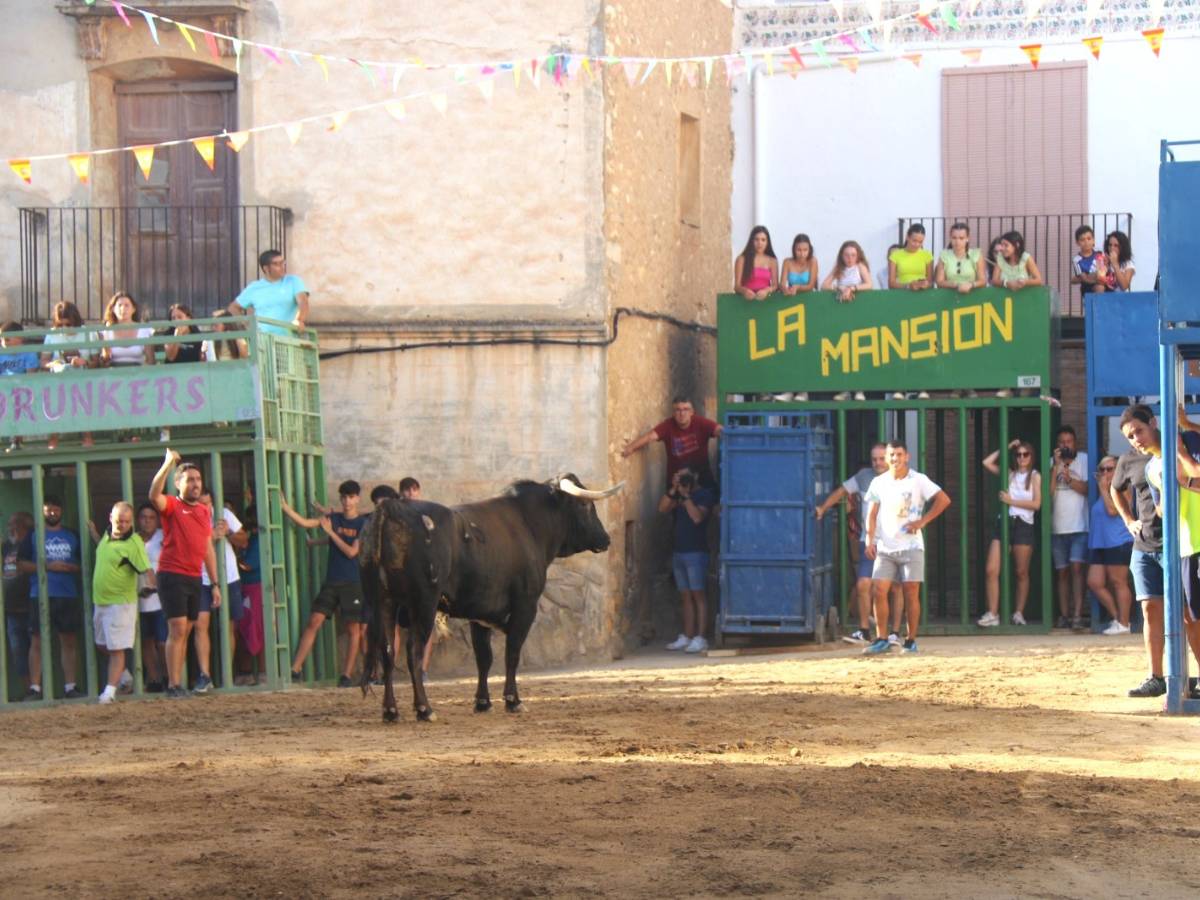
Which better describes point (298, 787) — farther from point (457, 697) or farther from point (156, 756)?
point (457, 697)

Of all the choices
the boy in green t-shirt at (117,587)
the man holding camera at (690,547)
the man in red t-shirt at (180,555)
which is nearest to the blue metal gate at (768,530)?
the man holding camera at (690,547)

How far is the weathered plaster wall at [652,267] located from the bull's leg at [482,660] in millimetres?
5369

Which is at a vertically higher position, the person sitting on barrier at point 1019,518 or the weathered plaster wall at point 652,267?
the weathered plaster wall at point 652,267

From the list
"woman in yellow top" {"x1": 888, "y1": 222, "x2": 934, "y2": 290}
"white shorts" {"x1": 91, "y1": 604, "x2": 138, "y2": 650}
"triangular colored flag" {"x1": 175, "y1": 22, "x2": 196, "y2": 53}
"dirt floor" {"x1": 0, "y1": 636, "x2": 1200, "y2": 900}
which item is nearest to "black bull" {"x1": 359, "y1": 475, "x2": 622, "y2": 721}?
"dirt floor" {"x1": 0, "y1": 636, "x2": 1200, "y2": 900}

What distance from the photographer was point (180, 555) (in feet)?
55.2

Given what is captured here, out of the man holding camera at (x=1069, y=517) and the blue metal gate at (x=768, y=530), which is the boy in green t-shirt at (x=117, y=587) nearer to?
the blue metal gate at (x=768, y=530)

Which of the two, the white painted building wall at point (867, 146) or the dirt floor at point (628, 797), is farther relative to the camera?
the white painted building wall at point (867, 146)

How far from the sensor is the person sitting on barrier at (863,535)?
1898 centimetres

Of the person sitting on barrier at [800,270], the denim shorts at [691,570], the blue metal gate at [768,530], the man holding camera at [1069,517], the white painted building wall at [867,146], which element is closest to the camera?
the blue metal gate at [768,530]

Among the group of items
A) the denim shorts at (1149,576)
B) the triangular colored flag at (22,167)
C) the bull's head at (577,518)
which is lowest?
the denim shorts at (1149,576)

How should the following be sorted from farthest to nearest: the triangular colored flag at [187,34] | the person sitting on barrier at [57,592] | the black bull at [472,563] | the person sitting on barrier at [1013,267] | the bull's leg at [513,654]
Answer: the person sitting on barrier at [1013,267] < the triangular colored flag at [187,34] < the person sitting on barrier at [57,592] < the bull's leg at [513,654] < the black bull at [472,563]

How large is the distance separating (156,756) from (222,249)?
9.19 m

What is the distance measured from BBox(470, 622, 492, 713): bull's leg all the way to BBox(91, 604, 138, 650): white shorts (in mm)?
3834

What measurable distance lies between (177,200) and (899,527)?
8069 millimetres
